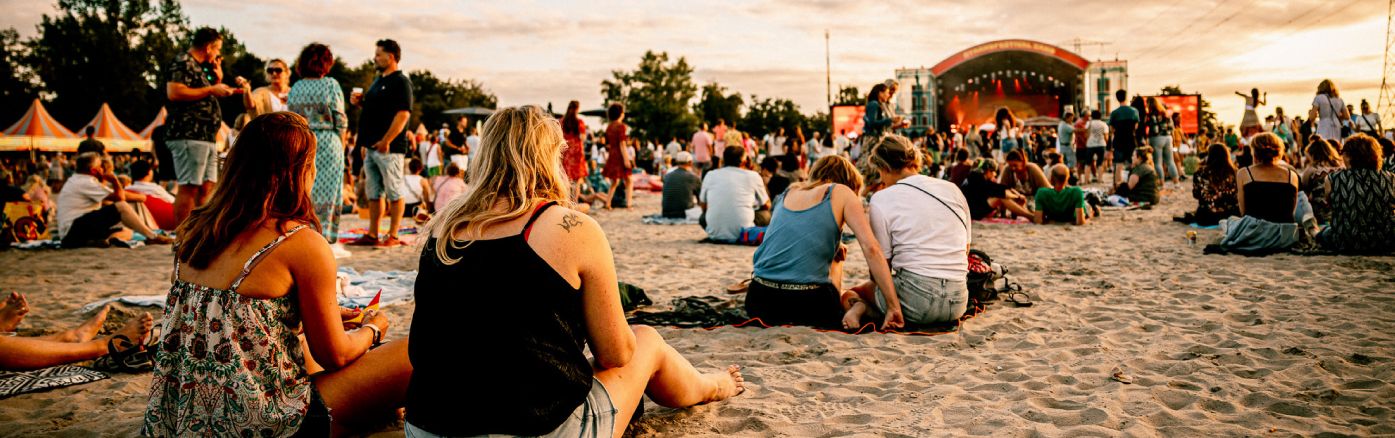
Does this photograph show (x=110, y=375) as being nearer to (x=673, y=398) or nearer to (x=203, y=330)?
(x=203, y=330)

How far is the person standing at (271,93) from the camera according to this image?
6285 millimetres

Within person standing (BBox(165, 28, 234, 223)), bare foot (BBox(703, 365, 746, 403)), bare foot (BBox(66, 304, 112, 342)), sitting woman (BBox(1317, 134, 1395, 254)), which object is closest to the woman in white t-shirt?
sitting woman (BBox(1317, 134, 1395, 254))

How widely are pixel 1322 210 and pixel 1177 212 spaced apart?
2.50 meters

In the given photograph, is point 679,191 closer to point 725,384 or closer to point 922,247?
point 922,247

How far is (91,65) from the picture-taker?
49188mm

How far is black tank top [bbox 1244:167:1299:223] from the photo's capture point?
6656mm

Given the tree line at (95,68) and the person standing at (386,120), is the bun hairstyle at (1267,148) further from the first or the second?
the tree line at (95,68)

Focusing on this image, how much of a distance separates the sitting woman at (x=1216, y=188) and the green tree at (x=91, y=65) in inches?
2113

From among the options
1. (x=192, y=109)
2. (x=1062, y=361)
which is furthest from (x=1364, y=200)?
(x=192, y=109)

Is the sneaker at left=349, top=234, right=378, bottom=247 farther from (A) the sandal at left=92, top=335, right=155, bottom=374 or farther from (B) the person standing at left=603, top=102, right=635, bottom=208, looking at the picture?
(B) the person standing at left=603, top=102, right=635, bottom=208

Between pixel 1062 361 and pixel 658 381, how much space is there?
213cm

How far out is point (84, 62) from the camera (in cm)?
4919

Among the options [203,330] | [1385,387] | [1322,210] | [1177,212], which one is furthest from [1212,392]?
[1177,212]

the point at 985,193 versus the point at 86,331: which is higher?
the point at 985,193
